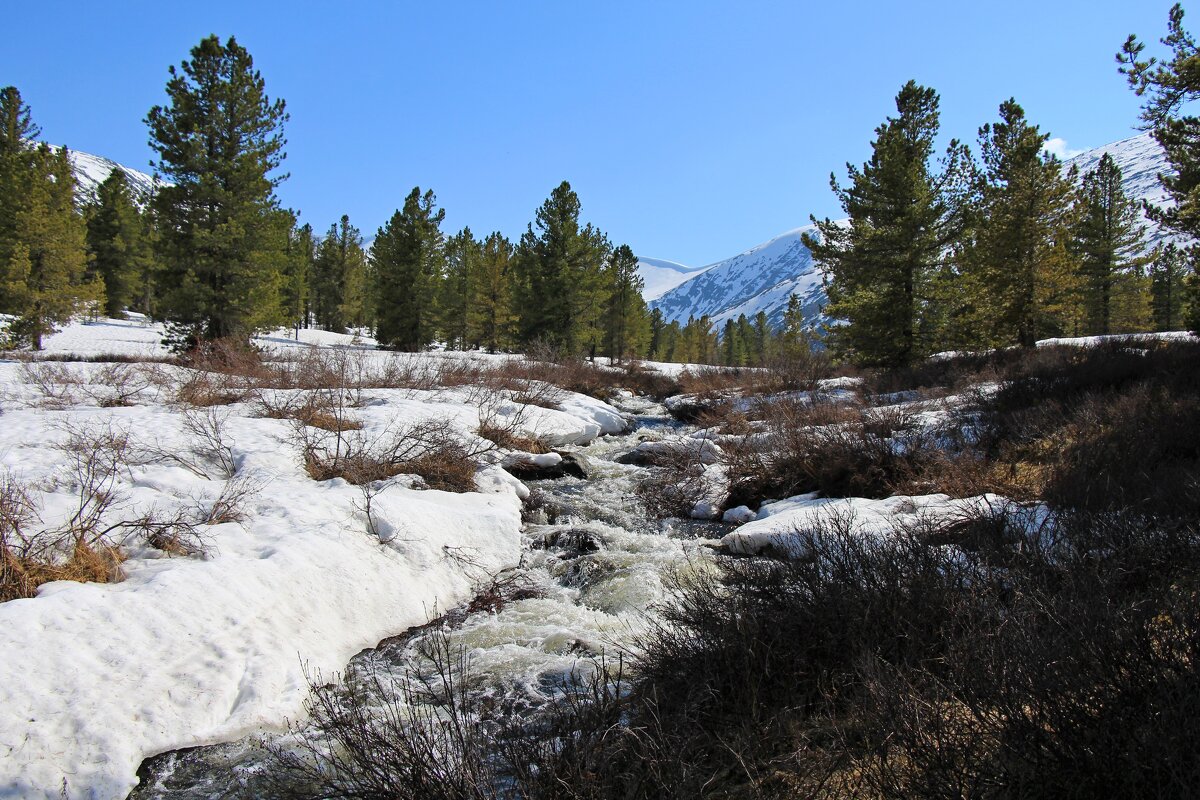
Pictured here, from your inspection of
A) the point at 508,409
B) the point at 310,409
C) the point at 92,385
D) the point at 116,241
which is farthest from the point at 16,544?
the point at 116,241

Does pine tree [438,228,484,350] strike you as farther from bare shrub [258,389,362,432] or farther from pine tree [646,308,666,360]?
pine tree [646,308,666,360]

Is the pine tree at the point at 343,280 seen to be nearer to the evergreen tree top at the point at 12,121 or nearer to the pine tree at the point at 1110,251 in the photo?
the evergreen tree top at the point at 12,121

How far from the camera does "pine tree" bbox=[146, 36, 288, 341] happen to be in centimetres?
1741

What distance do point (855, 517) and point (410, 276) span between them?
106 ft

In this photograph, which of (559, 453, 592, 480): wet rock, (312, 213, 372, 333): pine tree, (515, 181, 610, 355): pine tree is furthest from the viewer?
(312, 213, 372, 333): pine tree

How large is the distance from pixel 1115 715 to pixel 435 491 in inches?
243

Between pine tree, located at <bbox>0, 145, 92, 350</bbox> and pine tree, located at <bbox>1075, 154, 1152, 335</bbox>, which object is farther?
pine tree, located at <bbox>1075, 154, 1152, 335</bbox>

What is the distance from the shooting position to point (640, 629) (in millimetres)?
4215

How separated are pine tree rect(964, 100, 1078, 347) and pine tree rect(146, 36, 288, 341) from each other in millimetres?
23299

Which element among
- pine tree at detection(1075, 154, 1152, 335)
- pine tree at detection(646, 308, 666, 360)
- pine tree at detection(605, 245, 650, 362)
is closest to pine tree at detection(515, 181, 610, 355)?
pine tree at detection(605, 245, 650, 362)

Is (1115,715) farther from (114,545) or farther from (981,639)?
(114,545)

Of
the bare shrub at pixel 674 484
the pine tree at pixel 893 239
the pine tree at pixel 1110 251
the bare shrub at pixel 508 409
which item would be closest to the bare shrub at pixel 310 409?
the bare shrub at pixel 508 409

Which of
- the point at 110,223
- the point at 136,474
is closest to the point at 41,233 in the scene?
the point at 110,223

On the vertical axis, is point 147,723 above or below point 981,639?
below
